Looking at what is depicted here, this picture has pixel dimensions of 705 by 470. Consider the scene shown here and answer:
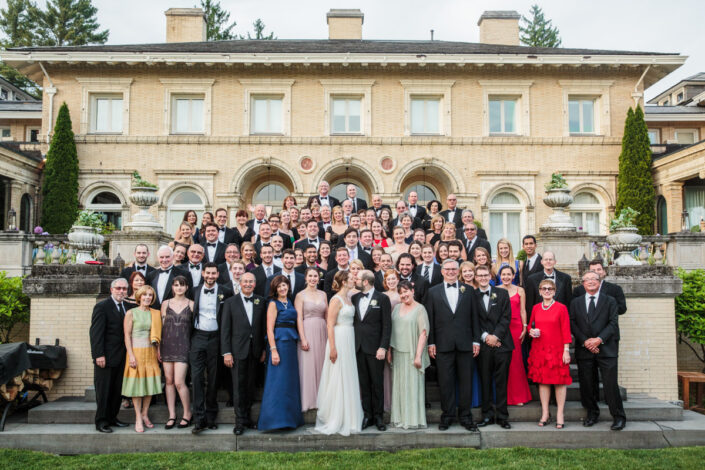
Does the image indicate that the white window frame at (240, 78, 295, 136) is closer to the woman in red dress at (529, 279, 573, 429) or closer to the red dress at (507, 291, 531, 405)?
the red dress at (507, 291, 531, 405)

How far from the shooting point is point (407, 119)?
64.1 ft

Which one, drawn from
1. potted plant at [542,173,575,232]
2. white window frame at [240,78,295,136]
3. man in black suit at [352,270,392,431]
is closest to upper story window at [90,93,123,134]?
white window frame at [240,78,295,136]

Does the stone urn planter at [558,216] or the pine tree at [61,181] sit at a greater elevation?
the pine tree at [61,181]

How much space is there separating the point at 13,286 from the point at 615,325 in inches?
365

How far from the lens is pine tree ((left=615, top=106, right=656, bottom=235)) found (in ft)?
61.1

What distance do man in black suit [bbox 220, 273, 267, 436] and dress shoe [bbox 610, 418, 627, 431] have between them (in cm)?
428

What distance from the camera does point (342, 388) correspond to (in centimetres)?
624

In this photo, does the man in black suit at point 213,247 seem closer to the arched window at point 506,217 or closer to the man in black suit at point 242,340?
the man in black suit at point 242,340

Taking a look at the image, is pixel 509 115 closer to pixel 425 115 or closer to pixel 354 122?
pixel 425 115

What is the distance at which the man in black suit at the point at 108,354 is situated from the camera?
6324 millimetres

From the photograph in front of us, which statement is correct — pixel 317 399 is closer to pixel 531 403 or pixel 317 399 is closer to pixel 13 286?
pixel 531 403

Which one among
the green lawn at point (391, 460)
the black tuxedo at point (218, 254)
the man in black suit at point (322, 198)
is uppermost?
the man in black suit at point (322, 198)

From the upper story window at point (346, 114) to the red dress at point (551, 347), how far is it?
46.8ft

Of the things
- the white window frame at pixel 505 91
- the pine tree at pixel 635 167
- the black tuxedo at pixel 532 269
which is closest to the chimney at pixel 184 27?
the white window frame at pixel 505 91
